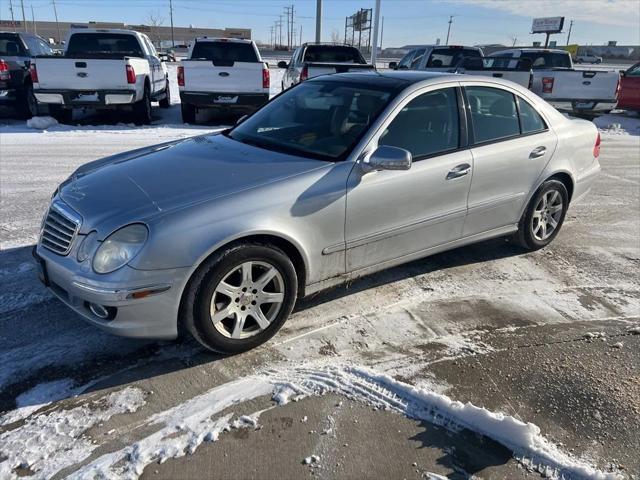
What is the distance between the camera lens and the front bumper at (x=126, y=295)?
9.40 ft

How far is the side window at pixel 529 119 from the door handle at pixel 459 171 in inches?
36.2

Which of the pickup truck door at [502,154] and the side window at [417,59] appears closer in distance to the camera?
the pickup truck door at [502,154]

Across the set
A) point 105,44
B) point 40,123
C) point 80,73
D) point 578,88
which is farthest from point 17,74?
point 578,88

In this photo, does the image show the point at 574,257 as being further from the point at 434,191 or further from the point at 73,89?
the point at 73,89

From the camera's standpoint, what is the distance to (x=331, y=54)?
13.6 metres

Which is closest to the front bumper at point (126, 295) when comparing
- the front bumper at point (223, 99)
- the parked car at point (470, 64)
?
the parked car at point (470, 64)

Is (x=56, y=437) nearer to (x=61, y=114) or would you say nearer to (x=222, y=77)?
(x=222, y=77)

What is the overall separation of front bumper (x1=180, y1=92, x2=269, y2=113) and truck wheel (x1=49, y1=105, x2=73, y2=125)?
98.2 inches

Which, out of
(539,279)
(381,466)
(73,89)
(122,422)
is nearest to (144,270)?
(122,422)

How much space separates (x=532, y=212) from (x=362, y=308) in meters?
2.01

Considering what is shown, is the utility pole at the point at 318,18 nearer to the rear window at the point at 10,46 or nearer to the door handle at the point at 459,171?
the rear window at the point at 10,46

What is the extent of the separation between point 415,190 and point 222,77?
861 centimetres

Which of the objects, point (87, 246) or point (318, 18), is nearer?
point (87, 246)

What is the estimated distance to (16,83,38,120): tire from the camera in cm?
1220
